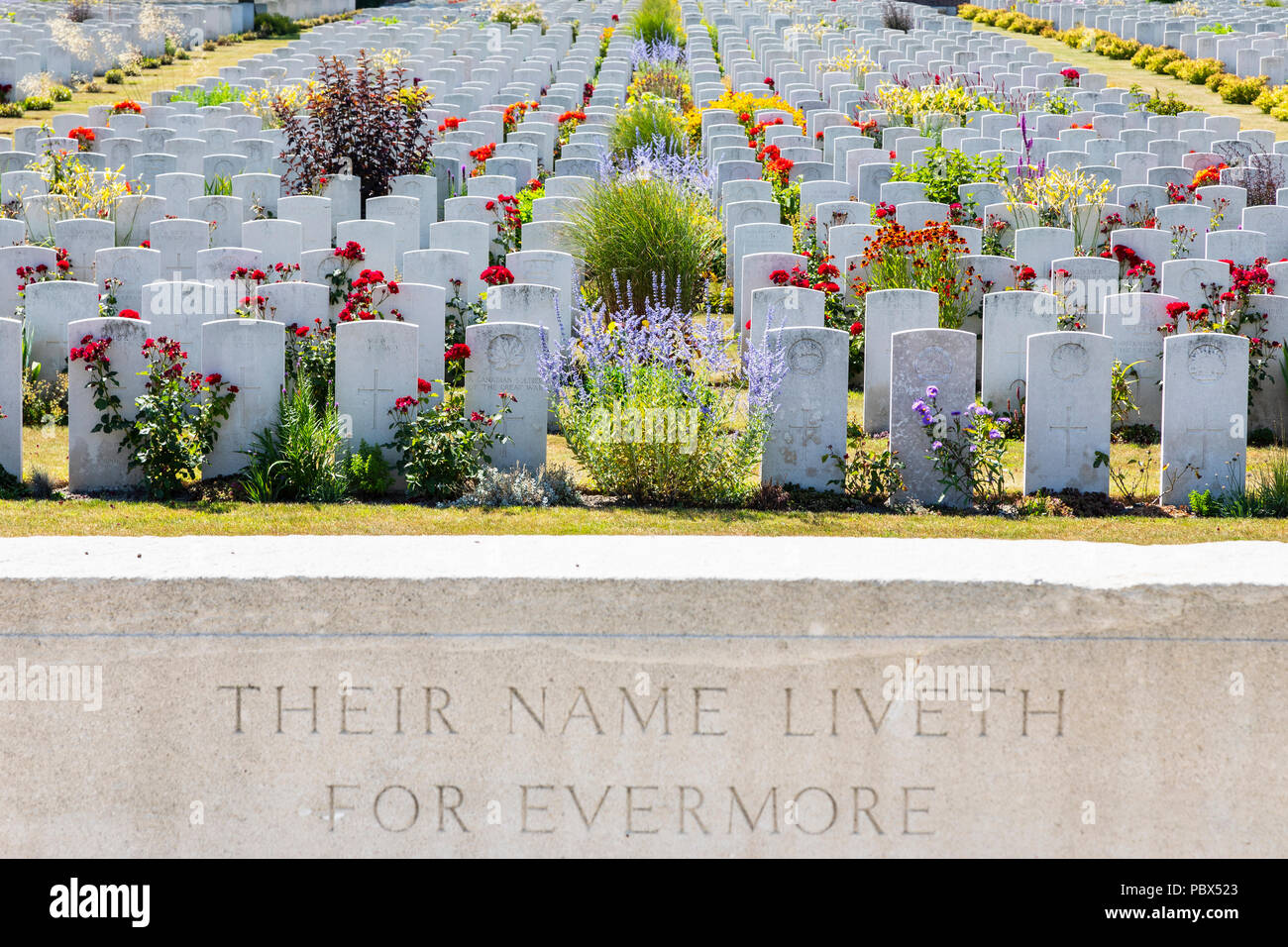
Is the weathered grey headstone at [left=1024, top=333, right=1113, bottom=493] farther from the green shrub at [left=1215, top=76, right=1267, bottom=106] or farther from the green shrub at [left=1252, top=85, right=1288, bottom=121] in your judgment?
the green shrub at [left=1215, top=76, right=1267, bottom=106]

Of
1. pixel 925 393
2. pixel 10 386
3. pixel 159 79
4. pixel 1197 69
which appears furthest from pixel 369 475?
pixel 1197 69

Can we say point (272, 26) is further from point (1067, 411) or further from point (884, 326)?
point (1067, 411)

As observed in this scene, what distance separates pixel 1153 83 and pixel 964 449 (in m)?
21.9

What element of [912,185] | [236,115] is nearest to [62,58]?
[236,115]

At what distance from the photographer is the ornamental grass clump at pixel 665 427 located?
22.4 ft

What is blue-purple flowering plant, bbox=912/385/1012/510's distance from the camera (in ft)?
22.6

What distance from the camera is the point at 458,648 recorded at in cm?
348

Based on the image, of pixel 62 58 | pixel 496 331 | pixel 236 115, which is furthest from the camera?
A: pixel 62 58

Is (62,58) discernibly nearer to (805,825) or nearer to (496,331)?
(496,331)

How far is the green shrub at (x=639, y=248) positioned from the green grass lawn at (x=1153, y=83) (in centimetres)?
1267

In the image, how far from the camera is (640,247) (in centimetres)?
969

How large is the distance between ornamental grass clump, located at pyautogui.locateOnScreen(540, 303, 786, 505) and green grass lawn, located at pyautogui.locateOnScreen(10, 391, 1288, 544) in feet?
0.52

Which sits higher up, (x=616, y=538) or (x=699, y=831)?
(x=616, y=538)
